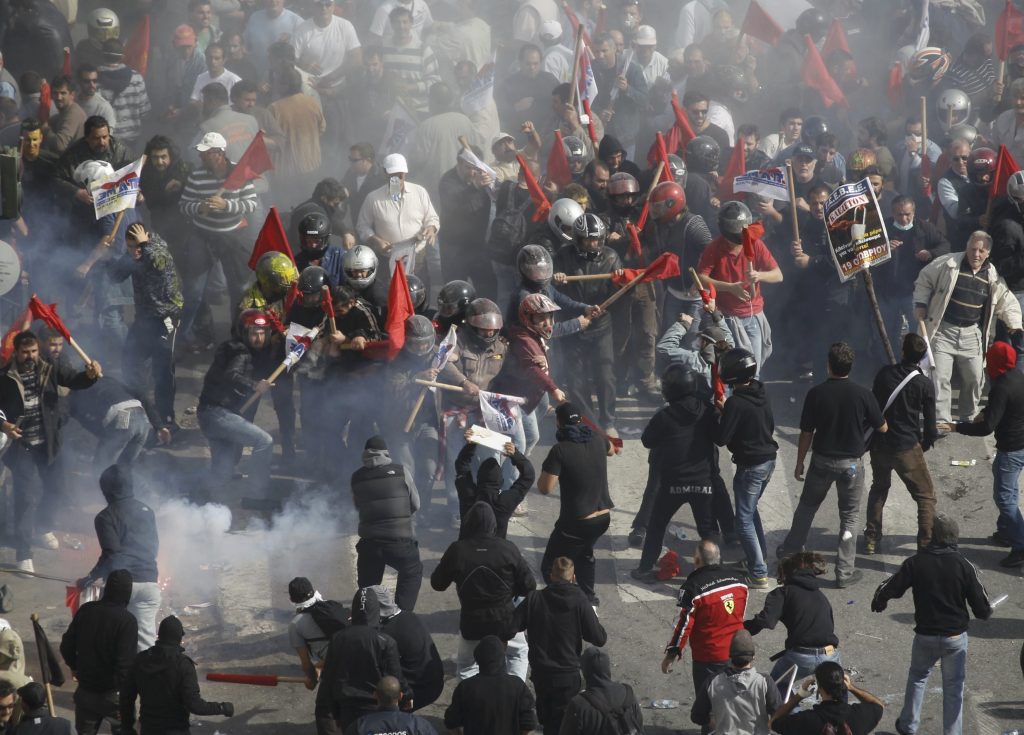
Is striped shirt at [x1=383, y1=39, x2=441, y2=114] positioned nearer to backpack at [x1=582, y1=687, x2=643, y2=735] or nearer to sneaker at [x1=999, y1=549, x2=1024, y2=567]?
sneaker at [x1=999, y1=549, x2=1024, y2=567]

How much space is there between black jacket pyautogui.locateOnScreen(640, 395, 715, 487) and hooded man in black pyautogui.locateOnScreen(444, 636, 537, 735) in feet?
10.2

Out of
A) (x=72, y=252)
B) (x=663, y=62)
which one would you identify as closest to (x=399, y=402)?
(x=72, y=252)

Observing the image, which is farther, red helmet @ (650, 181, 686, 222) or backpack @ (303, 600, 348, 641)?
red helmet @ (650, 181, 686, 222)

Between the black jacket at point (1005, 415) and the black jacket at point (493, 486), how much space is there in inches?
134

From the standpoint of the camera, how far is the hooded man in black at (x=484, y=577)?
936 centimetres

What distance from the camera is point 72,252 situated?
1401 cm

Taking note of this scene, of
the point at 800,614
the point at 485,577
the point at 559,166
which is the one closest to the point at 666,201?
the point at 559,166

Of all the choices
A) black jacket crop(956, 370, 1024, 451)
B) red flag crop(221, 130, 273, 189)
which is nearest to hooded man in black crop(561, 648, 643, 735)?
black jacket crop(956, 370, 1024, 451)

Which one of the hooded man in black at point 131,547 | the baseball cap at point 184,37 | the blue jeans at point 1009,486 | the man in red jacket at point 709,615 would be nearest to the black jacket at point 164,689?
the hooded man in black at point 131,547

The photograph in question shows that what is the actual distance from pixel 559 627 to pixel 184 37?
36.3 feet

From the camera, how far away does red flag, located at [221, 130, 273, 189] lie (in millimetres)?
14062

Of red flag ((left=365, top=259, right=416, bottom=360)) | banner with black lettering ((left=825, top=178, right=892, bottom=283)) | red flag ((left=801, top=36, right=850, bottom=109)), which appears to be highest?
red flag ((left=801, top=36, right=850, bottom=109))

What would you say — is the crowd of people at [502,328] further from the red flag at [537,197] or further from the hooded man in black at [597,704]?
the red flag at [537,197]

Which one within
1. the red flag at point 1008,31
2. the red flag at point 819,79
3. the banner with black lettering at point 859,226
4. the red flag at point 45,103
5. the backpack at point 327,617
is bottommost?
the backpack at point 327,617
